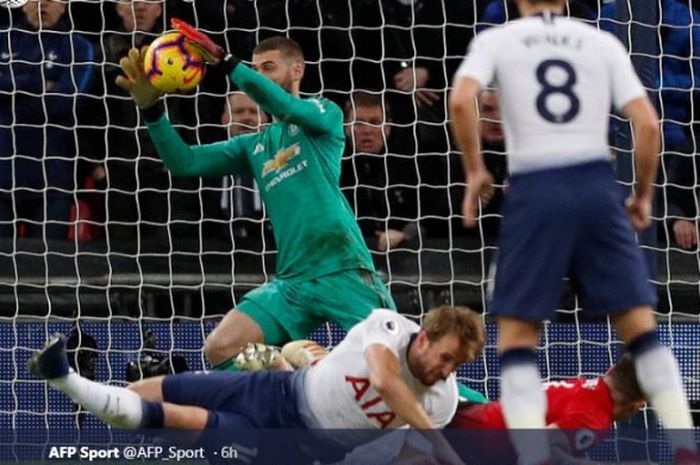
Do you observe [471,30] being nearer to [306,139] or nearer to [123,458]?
[306,139]

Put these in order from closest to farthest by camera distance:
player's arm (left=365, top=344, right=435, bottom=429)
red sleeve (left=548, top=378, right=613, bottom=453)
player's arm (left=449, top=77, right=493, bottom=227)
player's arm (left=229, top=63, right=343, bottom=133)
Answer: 1. player's arm (left=449, top=77, right=493, bottom=227)
2. player's arm (left=365, top=344, right=435, bottom=429)
3. red sleeve (left=548, top=378, right=613, bottom=453)
4. player's arm (left=229, top=63, right=343, bottom=133)

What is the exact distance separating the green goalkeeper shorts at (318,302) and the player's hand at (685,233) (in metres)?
2.08

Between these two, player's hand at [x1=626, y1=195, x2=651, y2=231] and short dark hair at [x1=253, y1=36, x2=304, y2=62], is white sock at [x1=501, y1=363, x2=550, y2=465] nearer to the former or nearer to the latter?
player's hand at [x1=626, y1=195, x2=651, y2=231]

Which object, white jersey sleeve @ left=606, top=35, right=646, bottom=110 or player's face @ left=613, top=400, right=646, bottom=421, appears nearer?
white jersey sleeve @ left=606, top=35, right=646, bottom=110

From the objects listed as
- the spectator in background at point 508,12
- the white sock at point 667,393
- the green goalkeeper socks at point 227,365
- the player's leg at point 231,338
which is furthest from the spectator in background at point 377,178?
the white sock at point 667,393

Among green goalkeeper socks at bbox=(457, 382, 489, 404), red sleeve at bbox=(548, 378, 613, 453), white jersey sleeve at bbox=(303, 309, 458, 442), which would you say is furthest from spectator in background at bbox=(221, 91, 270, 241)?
red sleeve at bbox=(548, 378, 613, 453)

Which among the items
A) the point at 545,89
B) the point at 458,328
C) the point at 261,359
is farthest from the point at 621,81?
the point at 261,359

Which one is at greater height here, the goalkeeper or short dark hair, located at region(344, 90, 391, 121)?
short dark hair, located at region(344, 90, 391, 121)

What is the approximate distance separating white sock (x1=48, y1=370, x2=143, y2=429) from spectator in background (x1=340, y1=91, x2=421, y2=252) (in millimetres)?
2958

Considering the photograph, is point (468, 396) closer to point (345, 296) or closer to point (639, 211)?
point (345, 296)

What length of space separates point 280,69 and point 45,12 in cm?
219

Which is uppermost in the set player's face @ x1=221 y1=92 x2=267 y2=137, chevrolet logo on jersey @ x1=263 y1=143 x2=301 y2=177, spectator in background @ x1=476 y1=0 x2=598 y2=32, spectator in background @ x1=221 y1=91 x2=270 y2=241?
spectator in background @ x1=476 y1=0 x2=598 y2=32

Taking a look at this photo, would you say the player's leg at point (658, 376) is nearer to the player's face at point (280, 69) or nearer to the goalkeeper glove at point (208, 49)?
the goalkeeper glove at point (208, 49)

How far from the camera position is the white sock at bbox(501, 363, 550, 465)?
22.5ft
